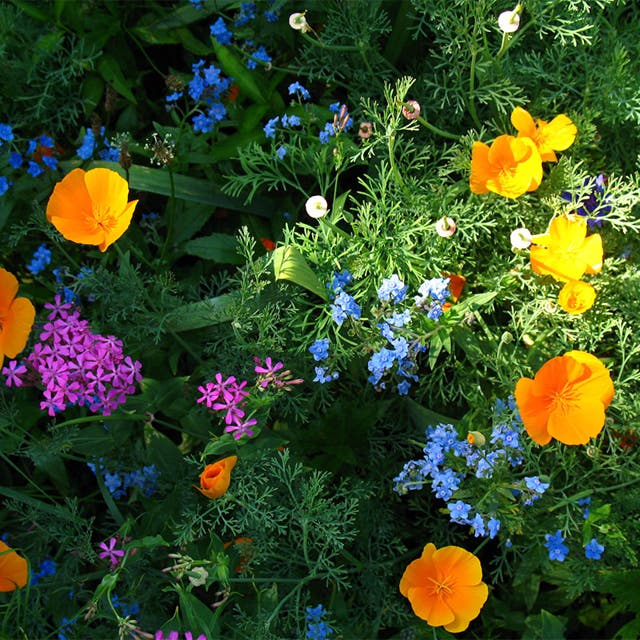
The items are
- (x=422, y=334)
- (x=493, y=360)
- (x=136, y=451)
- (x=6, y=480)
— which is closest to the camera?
(x=422, y=334)

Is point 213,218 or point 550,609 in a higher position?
point 213,218

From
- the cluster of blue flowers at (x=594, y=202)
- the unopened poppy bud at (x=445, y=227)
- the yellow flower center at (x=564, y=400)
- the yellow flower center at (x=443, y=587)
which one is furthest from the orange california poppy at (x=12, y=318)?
the cluster of blue flowers at (x=594, y=202)

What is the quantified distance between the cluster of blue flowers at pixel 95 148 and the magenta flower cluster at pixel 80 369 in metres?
0.66

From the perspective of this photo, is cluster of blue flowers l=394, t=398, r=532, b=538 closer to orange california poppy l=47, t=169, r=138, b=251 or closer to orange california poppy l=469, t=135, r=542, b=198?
orange california poppy l=469, t=135, r=542, b=198

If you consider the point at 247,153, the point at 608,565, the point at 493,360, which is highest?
the point at 247,153

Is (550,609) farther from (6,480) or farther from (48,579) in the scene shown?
(6,480)

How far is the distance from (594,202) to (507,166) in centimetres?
43

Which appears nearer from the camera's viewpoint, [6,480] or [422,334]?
[422,334]

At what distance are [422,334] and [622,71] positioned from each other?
983 mm

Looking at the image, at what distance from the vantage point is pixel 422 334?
78.3 inches

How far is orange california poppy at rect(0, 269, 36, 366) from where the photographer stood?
1905 millimetres

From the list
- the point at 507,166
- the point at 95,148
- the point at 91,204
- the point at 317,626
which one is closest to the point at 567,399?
the point at 507,166

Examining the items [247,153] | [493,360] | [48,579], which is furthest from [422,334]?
[48,579]

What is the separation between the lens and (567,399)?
72.7 inches
